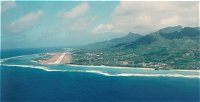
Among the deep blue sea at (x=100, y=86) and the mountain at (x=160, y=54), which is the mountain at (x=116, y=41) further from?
the deep blue sea at (x=100, y=86)

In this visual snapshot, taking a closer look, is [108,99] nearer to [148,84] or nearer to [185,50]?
[148,84]

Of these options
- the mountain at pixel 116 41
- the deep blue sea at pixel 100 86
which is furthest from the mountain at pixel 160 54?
the mountain at pixel 116 41

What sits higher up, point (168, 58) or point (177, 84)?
point (168, 58)

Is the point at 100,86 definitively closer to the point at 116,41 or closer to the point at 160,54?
the point at 160,54

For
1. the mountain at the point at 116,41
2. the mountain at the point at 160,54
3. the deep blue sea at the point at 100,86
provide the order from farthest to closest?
the mountain at the point at 116,41 < the mountain at the point at 160,54 < the deep blue sea at the point at 100,86

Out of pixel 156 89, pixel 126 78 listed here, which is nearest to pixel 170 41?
pixel 126 78

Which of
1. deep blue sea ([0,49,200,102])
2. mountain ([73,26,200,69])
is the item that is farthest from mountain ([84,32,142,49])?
deep blue sea ([0,49,200,102])

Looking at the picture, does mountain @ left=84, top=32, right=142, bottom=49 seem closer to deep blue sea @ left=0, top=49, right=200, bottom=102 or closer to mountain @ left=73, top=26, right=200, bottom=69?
mountain @ left=73, top=26, right=200, bottom=69
